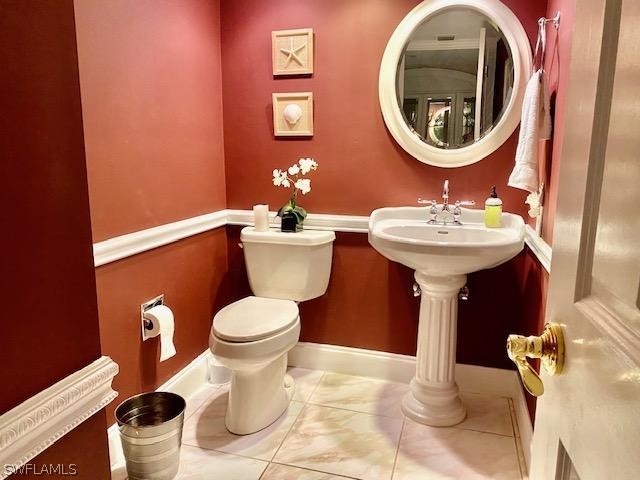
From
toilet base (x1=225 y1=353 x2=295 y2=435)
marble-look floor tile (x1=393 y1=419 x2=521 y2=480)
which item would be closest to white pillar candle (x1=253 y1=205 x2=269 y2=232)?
toilet base (x1=225 y1=353 x2=295 y2=435)

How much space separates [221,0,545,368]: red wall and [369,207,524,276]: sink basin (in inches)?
3.9

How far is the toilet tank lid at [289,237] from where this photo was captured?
7.20 ft

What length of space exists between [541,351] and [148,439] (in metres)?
1.39

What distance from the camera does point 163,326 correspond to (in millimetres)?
1889

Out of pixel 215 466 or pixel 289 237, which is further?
pixel 289 237

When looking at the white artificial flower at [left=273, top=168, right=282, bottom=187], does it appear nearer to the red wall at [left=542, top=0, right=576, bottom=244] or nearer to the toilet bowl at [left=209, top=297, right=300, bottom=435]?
the toilet bowl at [left=209, top=297, right=300, bottom=435]

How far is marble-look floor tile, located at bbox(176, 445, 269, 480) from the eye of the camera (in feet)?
5.69

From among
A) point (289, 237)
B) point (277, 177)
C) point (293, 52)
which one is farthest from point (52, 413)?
point (293, 52)

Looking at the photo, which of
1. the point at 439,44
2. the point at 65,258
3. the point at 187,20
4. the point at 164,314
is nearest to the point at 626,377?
the point at 65,258

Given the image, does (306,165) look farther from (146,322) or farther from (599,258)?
(599,258)

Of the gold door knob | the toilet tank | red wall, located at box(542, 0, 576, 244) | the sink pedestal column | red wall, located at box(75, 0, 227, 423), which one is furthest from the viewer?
the toilet tank

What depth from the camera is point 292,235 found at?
2213mm

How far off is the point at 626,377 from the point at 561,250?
0.84 feet

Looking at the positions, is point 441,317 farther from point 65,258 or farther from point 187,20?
point 187,20
